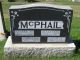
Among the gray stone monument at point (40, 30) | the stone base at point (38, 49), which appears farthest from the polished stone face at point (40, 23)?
the stone base at point (38, 49)

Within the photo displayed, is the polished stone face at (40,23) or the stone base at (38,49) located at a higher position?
the polished stone face at (40,23)

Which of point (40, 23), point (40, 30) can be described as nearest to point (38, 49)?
point (40, 30)

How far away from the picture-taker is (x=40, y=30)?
688 cm

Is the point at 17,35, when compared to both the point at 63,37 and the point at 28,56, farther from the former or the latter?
the point at 63,37

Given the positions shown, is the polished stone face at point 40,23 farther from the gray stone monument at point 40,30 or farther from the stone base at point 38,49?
the stone base at point 38,49

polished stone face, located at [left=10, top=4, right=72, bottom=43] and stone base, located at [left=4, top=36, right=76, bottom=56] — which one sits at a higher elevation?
polished stone face, located at [left=10, top=4, right=72, bottom=43]

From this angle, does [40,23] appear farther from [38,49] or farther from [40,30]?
[38,49]

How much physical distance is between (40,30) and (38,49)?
1.53 feet

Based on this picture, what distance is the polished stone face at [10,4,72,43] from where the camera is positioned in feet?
22.0

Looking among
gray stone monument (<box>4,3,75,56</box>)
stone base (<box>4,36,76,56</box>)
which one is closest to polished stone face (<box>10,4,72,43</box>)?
gray stone monument (<box>4,3,75,56</box>)

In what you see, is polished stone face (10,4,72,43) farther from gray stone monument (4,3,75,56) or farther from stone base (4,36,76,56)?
stone base (4,36,76,56)

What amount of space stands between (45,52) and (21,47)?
590mm

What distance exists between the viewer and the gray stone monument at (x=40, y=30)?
6.71m

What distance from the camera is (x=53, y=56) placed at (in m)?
6.90
